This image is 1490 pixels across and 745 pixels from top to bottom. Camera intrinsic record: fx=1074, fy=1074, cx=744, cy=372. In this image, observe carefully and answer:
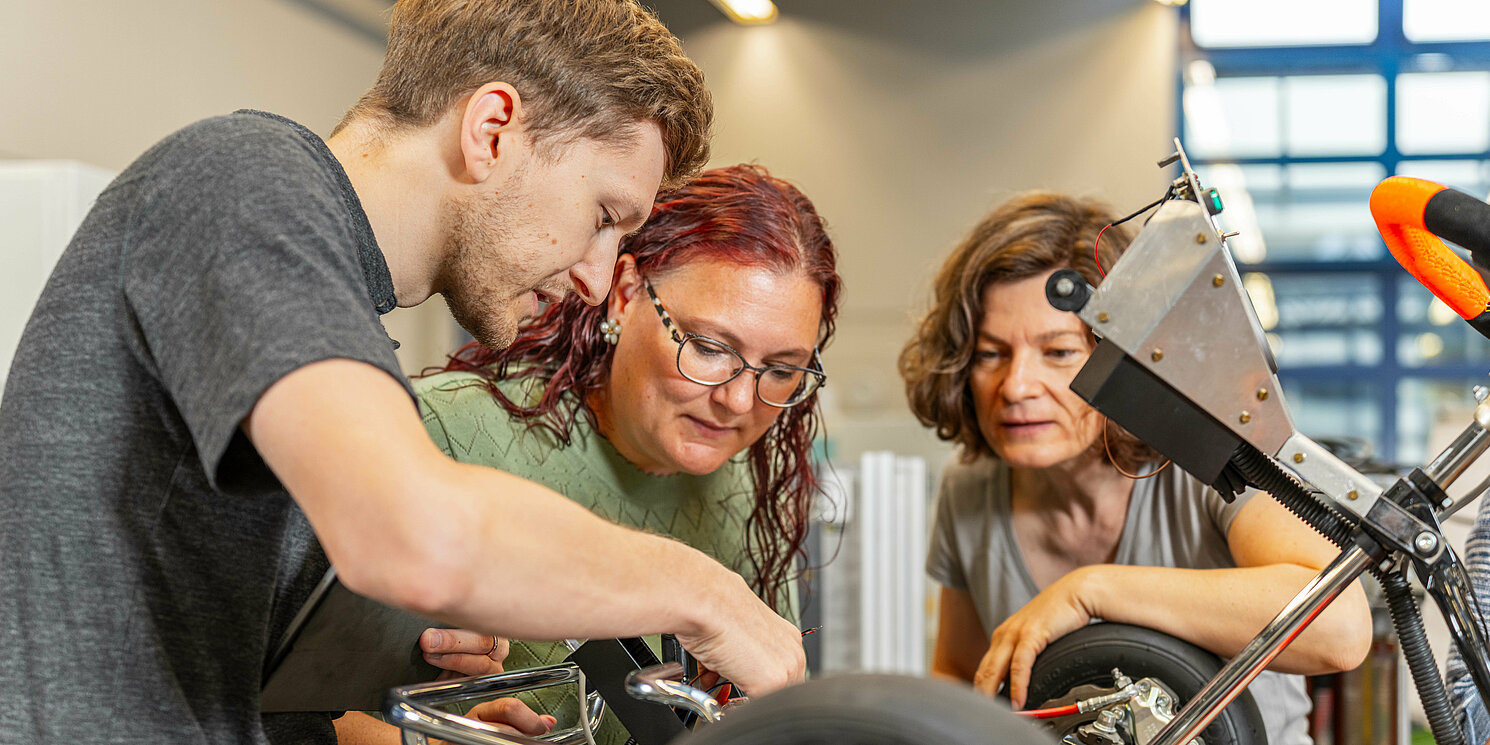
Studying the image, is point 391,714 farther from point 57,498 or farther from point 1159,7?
point 1159,7

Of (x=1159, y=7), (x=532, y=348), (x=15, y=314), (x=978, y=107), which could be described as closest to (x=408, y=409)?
(x=532, y=348)

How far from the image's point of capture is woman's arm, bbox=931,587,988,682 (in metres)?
1.62

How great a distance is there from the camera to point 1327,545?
45.9 inches

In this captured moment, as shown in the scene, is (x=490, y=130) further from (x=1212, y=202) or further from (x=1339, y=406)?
(x=1339, y=406)

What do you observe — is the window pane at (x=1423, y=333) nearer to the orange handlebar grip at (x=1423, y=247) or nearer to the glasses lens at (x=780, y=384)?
the glasses lens at (x=780, y=384)

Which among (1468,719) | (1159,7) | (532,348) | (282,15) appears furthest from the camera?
(1159,7)

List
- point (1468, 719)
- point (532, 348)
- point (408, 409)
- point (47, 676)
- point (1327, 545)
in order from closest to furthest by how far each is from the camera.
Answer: point (408, 409), point (47, 676), point (1468, 719), point (1327, 545), point (532, 348)

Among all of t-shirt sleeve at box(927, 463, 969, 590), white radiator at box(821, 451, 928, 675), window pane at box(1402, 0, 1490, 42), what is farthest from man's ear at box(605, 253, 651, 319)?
window pane at box(1402, 0, 1490, 42)

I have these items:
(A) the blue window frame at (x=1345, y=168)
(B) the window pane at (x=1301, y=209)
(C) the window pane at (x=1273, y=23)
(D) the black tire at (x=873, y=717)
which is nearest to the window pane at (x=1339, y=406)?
(A) the blue window frame at (x=1345, y=168)

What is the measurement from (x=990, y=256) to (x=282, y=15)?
350cm

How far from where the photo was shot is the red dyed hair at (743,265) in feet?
4.01

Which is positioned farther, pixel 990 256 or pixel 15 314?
pixel 15 314

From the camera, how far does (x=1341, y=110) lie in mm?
5258

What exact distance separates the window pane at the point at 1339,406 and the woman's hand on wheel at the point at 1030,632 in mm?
4859
